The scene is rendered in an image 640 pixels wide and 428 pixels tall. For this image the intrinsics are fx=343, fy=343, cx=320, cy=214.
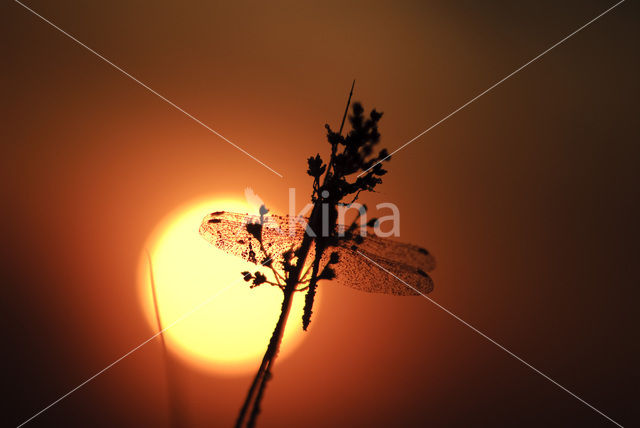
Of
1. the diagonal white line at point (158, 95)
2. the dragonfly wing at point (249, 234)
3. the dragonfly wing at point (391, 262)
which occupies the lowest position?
the dragonfly wing at point (249, 234)

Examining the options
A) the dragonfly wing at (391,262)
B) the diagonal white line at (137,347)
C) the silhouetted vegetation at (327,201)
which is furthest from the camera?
the diagonal white line at (137,347)

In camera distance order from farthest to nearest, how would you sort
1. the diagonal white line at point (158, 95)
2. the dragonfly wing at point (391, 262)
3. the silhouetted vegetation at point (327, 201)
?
the diagonal white line at point (158, 95) → the dragonfly wing at point (391, 262) → the silhouetted vegetation at point (327, 201)

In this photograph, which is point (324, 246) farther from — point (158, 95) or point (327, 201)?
point (158, 95)

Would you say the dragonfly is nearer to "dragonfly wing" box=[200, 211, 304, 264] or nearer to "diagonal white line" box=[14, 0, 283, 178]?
"dragonfly wing" box=[200, 211, 304, 264]

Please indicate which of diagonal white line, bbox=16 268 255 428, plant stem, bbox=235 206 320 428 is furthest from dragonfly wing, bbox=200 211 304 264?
diagonal white line, bbox=16 268 255 428

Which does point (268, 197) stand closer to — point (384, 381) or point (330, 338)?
point (330, 338)

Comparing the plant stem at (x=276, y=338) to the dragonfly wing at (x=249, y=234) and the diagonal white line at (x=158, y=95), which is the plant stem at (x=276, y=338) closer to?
the dragonfly wing at (x=249, y=234)

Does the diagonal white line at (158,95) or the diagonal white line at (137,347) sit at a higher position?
the diagonal white line at (158,95)

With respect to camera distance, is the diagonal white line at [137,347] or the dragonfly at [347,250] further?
the diagonal white line at [137,347]

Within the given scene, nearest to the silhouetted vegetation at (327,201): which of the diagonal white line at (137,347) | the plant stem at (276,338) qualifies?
the plant stem at (276,338)

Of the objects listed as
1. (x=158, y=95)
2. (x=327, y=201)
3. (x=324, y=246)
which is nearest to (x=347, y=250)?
(x=324, y=246)
